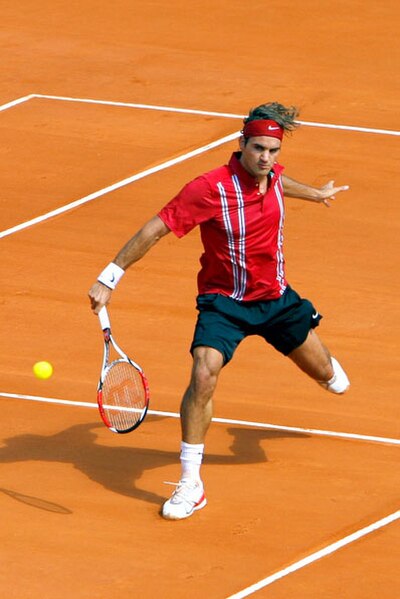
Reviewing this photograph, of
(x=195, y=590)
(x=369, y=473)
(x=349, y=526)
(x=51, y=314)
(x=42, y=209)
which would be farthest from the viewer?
(x=42, y=209)

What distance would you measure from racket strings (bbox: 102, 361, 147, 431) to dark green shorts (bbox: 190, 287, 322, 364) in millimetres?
470

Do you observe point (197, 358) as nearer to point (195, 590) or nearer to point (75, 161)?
point (195, 590)

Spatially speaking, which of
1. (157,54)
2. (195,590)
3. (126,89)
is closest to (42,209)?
(126,89)

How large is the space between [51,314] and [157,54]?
348 inches

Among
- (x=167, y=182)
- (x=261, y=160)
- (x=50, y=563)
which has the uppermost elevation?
(x=261, y=160)

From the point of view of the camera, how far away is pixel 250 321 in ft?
33.7

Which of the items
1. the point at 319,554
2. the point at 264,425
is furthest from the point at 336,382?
the point at 319,554

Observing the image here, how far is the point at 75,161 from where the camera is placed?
17656 mm

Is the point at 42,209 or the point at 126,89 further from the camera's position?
the point at 126,89

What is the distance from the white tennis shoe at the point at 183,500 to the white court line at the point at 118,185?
6.08 metres

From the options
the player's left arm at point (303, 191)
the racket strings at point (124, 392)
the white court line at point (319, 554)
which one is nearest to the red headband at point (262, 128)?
the player's left arm at point (303, 191)

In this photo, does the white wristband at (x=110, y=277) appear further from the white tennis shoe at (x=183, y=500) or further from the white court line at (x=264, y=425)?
the white court line at (x=264, y=425)

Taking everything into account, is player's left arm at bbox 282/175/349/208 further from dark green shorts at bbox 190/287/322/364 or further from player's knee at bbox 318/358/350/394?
player's knee at bbox 318/358/350/394

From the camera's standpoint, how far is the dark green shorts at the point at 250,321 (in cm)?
1006
